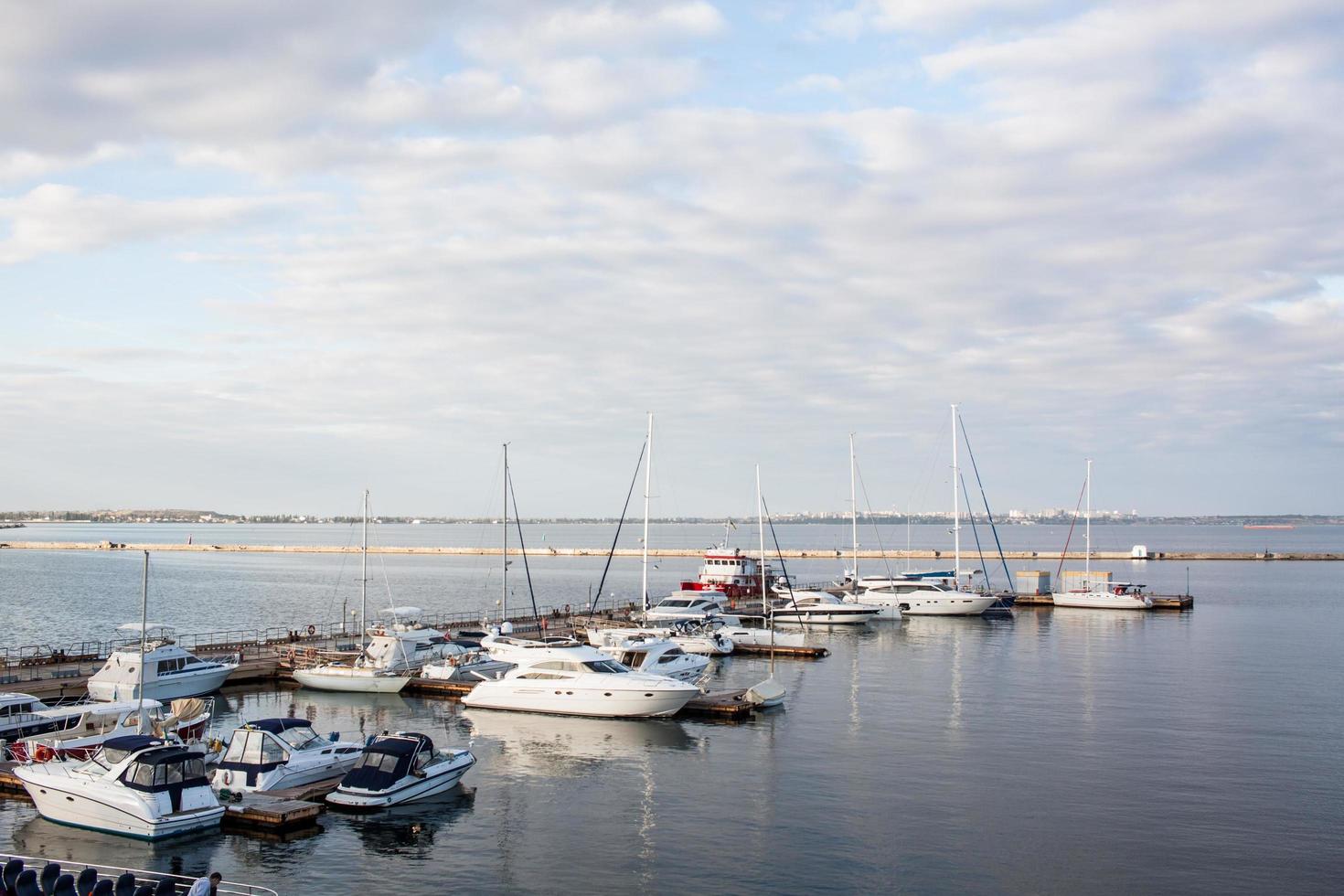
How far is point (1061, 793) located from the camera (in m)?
29.1

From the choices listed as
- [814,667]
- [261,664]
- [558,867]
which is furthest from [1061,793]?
[261,664]

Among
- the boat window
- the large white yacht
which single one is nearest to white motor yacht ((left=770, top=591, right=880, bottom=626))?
the large white yacht

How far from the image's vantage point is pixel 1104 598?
290 feet

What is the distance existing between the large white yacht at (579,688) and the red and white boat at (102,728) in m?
11.2

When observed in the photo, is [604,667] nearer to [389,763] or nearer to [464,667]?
[464,667]

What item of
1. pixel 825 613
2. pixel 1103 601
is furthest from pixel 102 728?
pixel 1103 601

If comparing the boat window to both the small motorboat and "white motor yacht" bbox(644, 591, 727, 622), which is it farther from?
"white motor yacht" bbox(644, 591, 727, 622)

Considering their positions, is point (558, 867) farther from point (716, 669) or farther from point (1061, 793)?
point (716, 669)

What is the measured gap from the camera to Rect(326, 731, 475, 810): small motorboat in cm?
2695

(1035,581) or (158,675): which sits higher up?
(1035,581)

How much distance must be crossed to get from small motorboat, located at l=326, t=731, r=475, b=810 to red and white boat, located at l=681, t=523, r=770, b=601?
61.4m

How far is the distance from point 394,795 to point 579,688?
44.0 ft

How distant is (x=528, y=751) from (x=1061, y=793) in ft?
55.9

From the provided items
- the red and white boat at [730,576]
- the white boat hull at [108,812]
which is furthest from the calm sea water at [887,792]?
the red and white boat at [730,576]
